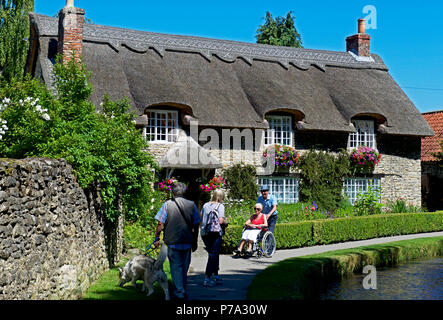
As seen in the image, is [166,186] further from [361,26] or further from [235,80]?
[361,26]

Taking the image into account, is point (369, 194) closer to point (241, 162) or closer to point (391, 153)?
point (391, 153)

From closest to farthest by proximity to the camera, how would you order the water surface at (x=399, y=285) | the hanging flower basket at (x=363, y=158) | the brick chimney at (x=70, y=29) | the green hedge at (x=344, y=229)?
the water surface at (x=399, y=285) → the green hedge at (x=344, y=229) → the brick chimney at (x=70, y=29) → the hanging flower basket at (x=363, y=158)

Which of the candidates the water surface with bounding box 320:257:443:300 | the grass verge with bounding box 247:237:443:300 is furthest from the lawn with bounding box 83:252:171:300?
the water surface with bounding box 320:257:443:300

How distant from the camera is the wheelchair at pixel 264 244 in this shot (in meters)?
12.4

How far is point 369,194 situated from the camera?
20.1m

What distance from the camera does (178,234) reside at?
7168 millimetres

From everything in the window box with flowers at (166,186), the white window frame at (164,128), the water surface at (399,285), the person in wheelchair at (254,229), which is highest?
the white window frame at (164,128)

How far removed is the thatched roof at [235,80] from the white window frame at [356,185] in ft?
7.11

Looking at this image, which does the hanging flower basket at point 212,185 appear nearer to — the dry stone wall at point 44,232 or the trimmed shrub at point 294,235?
the trimmed shrub at point 294,235

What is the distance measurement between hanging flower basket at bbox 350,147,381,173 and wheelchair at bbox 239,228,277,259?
927 centimetres

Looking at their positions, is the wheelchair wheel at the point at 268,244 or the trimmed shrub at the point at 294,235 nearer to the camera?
the wheelchair wheel at the point at 268,244

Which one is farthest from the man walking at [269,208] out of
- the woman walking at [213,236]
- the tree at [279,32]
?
the tree at [279,32]

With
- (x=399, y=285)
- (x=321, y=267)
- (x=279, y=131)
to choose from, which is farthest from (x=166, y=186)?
(x=399, y=285)
